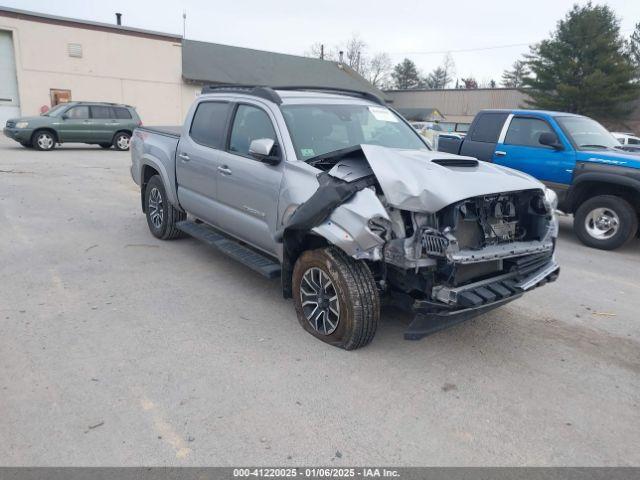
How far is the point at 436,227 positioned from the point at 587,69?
38.6 m

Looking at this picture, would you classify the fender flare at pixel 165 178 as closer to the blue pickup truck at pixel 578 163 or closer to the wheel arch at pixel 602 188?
the blue pickup truck at pixel 578 163

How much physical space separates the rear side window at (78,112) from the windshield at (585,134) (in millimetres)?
15967

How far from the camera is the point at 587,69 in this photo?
35344 millimetres

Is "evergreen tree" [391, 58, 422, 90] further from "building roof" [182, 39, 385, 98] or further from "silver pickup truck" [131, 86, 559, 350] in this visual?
"silver pickup truck" [131, 86, 559, 350]

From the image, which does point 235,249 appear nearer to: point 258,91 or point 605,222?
point 258,91

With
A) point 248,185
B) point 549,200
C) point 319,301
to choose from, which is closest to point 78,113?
point 248,185

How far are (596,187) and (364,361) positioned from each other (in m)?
5.72

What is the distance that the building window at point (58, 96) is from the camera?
88.5 ft

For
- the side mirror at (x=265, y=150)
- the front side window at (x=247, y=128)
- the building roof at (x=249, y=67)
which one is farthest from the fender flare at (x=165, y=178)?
the building roof at (x=249, y=67)

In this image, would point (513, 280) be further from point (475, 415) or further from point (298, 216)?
point (298, 216)

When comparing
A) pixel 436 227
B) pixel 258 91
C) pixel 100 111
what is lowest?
pixel 100 111

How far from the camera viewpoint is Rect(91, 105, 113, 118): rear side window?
1805 cm

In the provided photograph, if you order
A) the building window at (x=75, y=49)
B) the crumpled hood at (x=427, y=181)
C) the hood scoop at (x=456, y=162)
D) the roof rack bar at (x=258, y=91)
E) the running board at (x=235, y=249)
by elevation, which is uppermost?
the building window at (x=75, y=49)

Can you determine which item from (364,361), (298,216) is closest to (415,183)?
(298,216)
